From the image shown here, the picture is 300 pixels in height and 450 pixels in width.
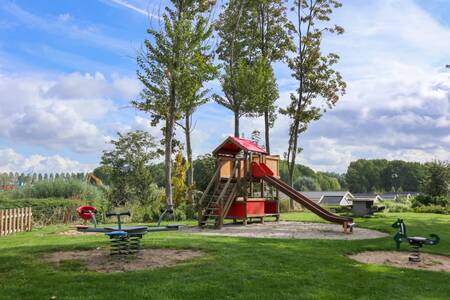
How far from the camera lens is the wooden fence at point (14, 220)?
13531 mm

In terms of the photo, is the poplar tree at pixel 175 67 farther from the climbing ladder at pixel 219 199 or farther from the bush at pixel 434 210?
the bush at pixel 434 210

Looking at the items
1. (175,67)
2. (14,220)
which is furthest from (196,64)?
(14,220)

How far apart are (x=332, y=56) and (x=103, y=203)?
1826 centimetres

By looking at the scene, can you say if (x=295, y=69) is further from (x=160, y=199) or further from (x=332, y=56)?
(x=160, y=199)

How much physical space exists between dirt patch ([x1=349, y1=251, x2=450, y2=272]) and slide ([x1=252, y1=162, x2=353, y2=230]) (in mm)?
4411

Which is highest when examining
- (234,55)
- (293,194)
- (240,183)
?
(234,55)

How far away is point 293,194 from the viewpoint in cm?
1620

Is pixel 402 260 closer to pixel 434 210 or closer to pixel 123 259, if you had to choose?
pixel 123 259

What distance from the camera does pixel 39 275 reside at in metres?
6.60

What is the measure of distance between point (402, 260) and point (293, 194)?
24.6 ft

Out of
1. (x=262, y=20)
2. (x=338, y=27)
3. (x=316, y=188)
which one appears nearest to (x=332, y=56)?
(x=338, y=27)

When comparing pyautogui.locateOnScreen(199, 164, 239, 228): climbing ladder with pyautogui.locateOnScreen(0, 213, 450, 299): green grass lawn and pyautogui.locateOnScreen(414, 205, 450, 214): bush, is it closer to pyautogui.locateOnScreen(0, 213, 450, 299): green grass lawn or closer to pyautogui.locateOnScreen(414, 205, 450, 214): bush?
pyautogui.locateOnScreen(0, 213, 450, 299): green grass lawn

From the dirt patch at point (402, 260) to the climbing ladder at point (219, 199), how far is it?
6.26 metres

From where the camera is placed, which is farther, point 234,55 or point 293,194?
point 234,55
